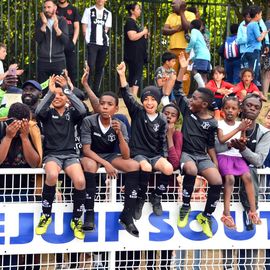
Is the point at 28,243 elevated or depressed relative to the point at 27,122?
depressed

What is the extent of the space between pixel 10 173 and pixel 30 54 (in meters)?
8.73

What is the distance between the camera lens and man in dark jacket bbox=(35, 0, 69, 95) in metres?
14.8

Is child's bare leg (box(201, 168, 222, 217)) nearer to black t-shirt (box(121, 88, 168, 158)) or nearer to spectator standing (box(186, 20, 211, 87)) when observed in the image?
black t-shirt (box(121, 88, 168, 158))

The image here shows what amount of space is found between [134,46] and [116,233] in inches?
277

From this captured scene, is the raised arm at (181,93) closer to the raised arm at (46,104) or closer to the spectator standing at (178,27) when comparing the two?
the raised arm at (46,104)

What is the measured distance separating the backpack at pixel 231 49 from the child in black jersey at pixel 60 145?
7.20m

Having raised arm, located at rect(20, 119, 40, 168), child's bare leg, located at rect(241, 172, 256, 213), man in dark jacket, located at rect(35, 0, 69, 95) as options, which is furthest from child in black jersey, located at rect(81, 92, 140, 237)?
man in dark jacket, located at rect(35, 0, 69, 95)

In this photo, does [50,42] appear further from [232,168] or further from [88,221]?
[88,221]

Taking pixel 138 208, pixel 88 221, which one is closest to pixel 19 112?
pixel 88 221

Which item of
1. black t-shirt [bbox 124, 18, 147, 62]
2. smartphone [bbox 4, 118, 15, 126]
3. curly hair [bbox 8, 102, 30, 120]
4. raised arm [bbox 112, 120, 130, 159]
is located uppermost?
black t-shirt [bbox 124, 18, 147, 62]

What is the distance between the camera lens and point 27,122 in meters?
9.38

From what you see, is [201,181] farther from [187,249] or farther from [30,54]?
[30,54]

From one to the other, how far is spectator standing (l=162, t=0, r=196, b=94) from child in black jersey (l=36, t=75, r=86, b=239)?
22.4 ft

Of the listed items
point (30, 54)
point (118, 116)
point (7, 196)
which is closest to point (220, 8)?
A: point (30, 54)
